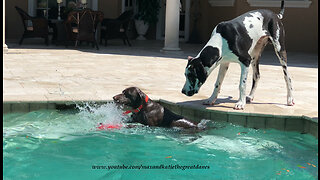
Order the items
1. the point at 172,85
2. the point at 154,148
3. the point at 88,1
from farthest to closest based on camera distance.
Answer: the point at 88,1 → the point at 172,85 → the point at 154,148

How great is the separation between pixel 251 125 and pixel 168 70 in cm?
383

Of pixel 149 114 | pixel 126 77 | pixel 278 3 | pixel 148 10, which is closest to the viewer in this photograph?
pixel 149 114

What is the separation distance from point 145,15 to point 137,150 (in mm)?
11555

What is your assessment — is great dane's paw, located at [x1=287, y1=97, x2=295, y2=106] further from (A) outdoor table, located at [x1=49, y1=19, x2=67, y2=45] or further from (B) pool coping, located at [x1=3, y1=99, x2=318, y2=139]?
(A) outdoor table, located at [x1=49, y1=19, x2=67, y2=45]

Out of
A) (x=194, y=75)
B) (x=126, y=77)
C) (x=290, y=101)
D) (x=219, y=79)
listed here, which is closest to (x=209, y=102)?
(x=219, y=79)

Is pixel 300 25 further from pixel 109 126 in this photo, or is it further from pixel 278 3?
pixel 109 126

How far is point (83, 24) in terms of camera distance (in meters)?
12.2

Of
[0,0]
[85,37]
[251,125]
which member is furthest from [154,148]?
[85,37]

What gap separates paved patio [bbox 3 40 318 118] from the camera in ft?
19.8

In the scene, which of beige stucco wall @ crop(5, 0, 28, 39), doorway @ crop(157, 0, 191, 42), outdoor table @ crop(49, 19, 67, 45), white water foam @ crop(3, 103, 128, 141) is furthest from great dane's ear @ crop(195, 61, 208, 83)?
doorway @ crop(157, 0, 191, 42)

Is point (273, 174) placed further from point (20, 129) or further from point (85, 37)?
point (85, 37)

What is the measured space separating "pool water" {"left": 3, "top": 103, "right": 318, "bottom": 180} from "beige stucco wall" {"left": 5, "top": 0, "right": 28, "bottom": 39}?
9423mm

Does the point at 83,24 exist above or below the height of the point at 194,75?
above

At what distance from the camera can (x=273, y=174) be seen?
4.36m
